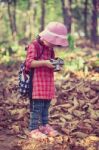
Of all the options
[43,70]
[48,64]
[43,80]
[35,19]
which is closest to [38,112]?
→ [43,80]

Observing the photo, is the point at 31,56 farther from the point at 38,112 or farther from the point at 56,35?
the point at 38,112

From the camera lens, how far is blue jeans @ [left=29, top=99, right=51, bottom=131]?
4859 millimetres

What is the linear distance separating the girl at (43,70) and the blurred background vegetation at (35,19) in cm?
429

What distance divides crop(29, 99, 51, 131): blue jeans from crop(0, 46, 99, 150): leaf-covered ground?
236 mm

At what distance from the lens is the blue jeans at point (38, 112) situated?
486 centimetres

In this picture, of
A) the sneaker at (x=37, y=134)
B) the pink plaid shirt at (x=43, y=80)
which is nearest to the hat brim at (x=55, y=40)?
the pink plaid shirt at (x=43, y=80)

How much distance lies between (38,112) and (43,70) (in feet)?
1.81

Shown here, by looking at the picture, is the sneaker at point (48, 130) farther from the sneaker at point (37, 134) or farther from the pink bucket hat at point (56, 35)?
the pink bucket hat at point (56, 35)

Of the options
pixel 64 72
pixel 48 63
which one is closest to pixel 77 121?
pixel 48 63

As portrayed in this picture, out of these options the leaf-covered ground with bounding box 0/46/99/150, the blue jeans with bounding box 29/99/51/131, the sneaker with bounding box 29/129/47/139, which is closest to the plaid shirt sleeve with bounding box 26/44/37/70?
the blue jeans with bounding box 29/99/51/131

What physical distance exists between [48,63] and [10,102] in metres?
2.24

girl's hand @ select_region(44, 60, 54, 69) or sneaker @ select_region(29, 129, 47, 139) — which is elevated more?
girl's hand @ select_region(44, 60, 54, 69)

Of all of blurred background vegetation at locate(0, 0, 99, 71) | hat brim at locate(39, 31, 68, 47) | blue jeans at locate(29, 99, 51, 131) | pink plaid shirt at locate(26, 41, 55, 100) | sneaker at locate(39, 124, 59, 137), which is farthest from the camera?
blurred background vegetation at locate(0, 0, 99, 71)

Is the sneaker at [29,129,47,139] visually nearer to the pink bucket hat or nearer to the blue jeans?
the blue jeans
